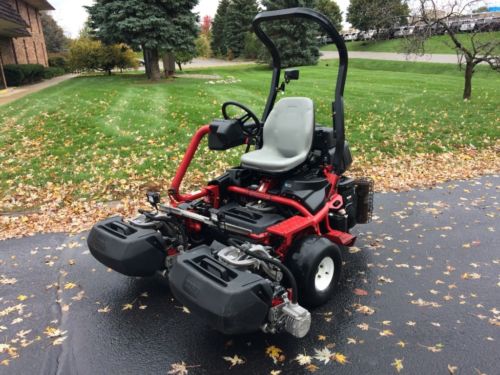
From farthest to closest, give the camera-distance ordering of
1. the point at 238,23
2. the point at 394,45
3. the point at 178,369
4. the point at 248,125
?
1. the point at 238,23
2. the point at 394,45
3. the point at 248,125
4. the point at 178,369

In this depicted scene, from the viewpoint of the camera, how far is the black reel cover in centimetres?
389

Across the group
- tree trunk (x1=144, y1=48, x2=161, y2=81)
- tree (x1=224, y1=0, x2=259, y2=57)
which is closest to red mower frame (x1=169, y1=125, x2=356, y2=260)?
tree trunk (x1=144, y1=48, x2=161, y2=81)

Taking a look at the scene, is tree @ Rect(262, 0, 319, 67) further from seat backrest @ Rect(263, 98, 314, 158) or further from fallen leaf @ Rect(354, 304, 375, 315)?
fallen leaf @ Rect(354, 304, 375, 315)

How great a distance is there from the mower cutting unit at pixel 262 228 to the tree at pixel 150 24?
45.4ft

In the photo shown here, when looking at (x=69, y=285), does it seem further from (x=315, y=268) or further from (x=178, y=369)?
(x=315, y=268)

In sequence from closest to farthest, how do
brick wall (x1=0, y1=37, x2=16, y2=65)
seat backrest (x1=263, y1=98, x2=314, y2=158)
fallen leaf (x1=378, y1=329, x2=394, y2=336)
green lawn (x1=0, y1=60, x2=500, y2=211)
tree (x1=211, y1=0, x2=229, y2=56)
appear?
fallen leaf (x1=378, y1=329, x2=394, y2=336)
seat backrest (x1=263, y1=98, x2=314, y2=158)
green lawn (x1=0, y1=60, x2=500, y2=211)
brick wall (x1=0, y1=37, x2=16, y2=65)
tree (x1=211, y1=0, x2=229, y2=56)

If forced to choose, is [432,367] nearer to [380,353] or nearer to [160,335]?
[380,353]

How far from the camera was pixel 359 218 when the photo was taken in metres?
5.36

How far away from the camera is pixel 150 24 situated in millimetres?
17297

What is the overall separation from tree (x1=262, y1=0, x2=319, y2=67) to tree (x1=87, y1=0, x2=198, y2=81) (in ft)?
32.4

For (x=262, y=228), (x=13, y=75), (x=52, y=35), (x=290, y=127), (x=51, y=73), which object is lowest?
(x=262, y=228)

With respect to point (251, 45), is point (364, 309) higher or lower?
lower

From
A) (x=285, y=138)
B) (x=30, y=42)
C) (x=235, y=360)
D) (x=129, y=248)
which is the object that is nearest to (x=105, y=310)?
(x=129, y=248)

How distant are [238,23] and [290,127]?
150ft
